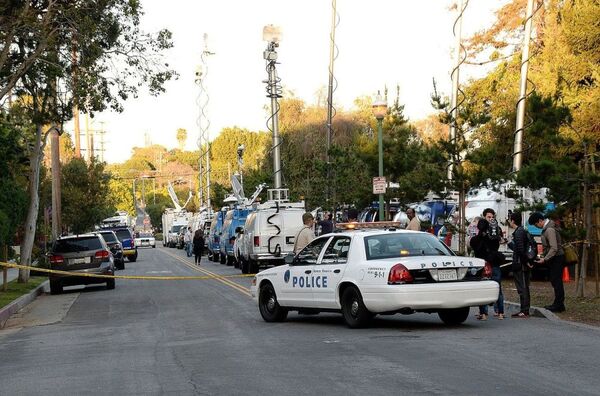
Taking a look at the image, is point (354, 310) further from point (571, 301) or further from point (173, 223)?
point (173, 223)

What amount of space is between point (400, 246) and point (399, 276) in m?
1.01

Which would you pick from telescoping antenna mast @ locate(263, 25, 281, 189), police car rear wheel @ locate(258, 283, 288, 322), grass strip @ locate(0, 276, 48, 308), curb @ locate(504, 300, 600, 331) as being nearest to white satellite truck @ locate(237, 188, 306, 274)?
telescoping antenna mast @ locate(263, 25, 281, 189)

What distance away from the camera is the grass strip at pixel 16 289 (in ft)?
77.0

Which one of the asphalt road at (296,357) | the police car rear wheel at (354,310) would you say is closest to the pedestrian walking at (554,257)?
the asphalt road at (296,357)

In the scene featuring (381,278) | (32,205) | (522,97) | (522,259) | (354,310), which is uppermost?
(522,97)

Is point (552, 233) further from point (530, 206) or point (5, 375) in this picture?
point (5, 375)

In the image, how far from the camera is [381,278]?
1395 centimetres

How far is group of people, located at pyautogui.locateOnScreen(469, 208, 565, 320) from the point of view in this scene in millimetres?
15758

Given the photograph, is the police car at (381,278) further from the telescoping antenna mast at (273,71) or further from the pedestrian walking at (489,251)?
the telescoping antenna mast at (273,71)

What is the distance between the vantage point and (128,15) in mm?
23531

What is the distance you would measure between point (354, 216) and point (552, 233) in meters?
22.4

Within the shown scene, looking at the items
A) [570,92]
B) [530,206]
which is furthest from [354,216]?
[530,206]

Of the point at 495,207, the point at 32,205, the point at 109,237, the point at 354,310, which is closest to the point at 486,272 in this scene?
the point at 354,310

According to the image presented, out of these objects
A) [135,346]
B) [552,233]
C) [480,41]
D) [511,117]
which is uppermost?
[480,41]
